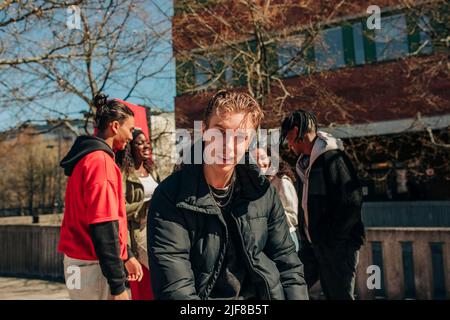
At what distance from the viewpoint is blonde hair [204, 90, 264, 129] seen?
2.05 metres

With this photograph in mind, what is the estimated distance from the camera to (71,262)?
284cm

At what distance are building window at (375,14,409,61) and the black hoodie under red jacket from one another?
9.09 metres

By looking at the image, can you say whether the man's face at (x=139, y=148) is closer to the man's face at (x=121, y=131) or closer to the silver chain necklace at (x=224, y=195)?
the man's face at (x=121, y=131)

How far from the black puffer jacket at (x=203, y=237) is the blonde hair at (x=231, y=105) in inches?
10.6

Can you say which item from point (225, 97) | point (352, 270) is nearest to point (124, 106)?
point (225, 97)

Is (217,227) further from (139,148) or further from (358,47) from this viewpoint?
(358,47)

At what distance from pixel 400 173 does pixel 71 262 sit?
20810mm

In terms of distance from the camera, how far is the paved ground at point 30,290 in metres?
7.90

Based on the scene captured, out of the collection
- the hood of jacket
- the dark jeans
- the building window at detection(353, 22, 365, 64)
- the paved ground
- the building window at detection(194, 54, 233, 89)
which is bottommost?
the paved ground

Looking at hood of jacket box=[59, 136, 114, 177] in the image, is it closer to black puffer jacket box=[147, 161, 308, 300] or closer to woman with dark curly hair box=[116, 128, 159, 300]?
woman with dark curly hair box=[116, 128, 159, 300]

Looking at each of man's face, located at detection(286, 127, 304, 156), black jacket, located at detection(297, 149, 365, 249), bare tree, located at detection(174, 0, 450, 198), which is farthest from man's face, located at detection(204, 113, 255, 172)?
bare tree, located at detection(174, 0, 450, 198)

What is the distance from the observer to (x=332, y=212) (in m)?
3.43

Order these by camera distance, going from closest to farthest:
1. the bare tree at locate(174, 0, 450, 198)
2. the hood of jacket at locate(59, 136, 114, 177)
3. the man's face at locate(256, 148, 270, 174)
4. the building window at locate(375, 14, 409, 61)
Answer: the hood of jacket at locate(59, 136, 114, 177) < the man's face at locate(256, 148, 270, 174) < the bare tree at locate(174, 0, 450, 198) < the building window at locate(375, 14, 409, 61)

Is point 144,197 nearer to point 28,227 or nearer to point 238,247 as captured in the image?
point 238,247
